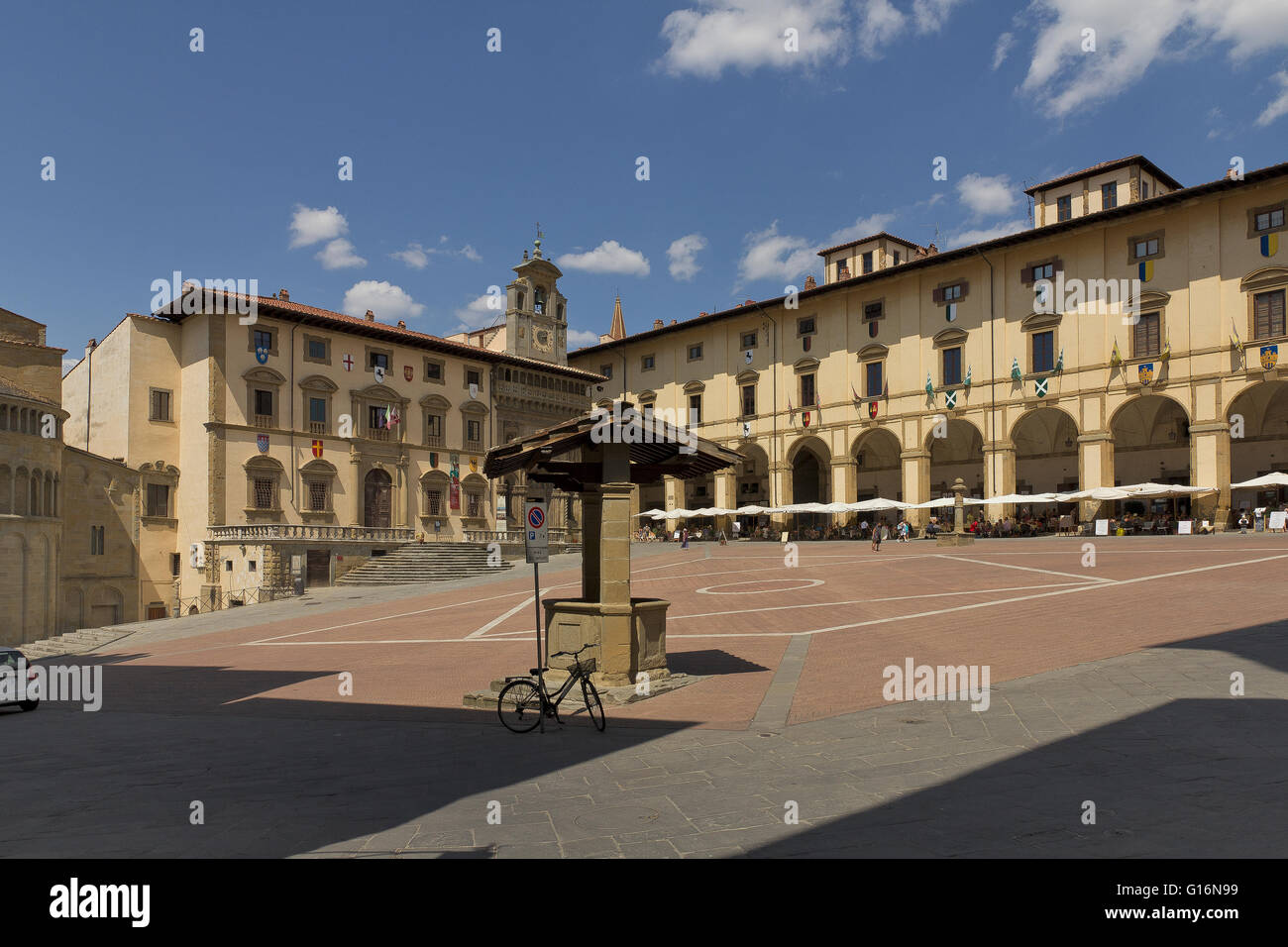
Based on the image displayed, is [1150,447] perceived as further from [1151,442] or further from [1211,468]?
[1211,468]

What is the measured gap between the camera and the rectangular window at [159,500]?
141 ft

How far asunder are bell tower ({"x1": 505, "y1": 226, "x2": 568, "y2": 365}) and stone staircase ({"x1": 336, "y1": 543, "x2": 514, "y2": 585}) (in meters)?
19.6

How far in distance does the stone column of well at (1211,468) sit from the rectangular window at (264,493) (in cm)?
4510

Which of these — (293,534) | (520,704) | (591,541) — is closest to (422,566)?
(293,534)

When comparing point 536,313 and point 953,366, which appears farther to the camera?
point 536,313

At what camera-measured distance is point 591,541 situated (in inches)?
512

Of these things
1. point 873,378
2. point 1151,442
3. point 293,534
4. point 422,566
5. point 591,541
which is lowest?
point 422,566

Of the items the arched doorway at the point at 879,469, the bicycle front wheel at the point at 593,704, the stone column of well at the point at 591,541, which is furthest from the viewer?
the arched doorway at the point at 879,469

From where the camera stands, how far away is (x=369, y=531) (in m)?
44.3

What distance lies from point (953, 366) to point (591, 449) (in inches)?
1601

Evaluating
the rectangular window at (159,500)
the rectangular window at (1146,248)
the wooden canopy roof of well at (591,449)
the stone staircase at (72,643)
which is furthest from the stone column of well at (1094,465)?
the rectangular window at (159,500)

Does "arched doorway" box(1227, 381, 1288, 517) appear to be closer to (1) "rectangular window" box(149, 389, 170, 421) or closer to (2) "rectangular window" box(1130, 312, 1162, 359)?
(2) "rectangular window" box(1130, 312, 1162, 359)

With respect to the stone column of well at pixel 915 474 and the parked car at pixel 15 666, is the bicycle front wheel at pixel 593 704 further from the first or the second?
the stone column of well at pixel 915 474
